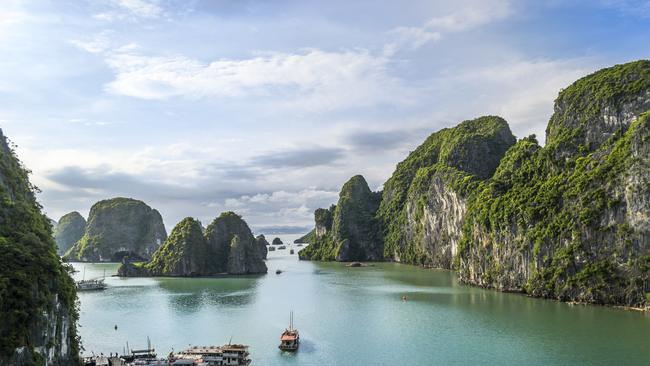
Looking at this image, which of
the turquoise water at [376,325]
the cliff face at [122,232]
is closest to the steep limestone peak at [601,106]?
the turquoise water at [376,325]

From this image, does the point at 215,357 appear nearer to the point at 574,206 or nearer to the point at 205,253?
the point at 574,206

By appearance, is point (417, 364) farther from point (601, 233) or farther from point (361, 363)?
point (601, 233)

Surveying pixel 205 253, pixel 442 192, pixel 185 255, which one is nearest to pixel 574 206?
pixel 442 192

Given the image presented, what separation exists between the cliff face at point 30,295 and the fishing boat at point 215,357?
7823mm

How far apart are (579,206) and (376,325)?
3233cm

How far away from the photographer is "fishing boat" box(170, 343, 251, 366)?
4244 cm

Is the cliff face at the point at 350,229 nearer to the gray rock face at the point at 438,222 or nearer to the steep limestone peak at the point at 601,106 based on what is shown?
the gray rock face at the point at 438,222

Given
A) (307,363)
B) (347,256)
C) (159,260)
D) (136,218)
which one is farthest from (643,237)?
(136,218)

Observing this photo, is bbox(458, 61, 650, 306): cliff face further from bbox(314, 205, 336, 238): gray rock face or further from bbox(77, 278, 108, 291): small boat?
bbox(314, 205, 336, 238): gray rock face

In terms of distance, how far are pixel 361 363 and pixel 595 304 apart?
118 feet

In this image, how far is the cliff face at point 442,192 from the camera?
12212 centimetres

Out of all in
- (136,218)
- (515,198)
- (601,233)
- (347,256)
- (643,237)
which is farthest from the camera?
(136,218)

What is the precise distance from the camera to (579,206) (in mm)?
69625

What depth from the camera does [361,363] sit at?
142 feet
